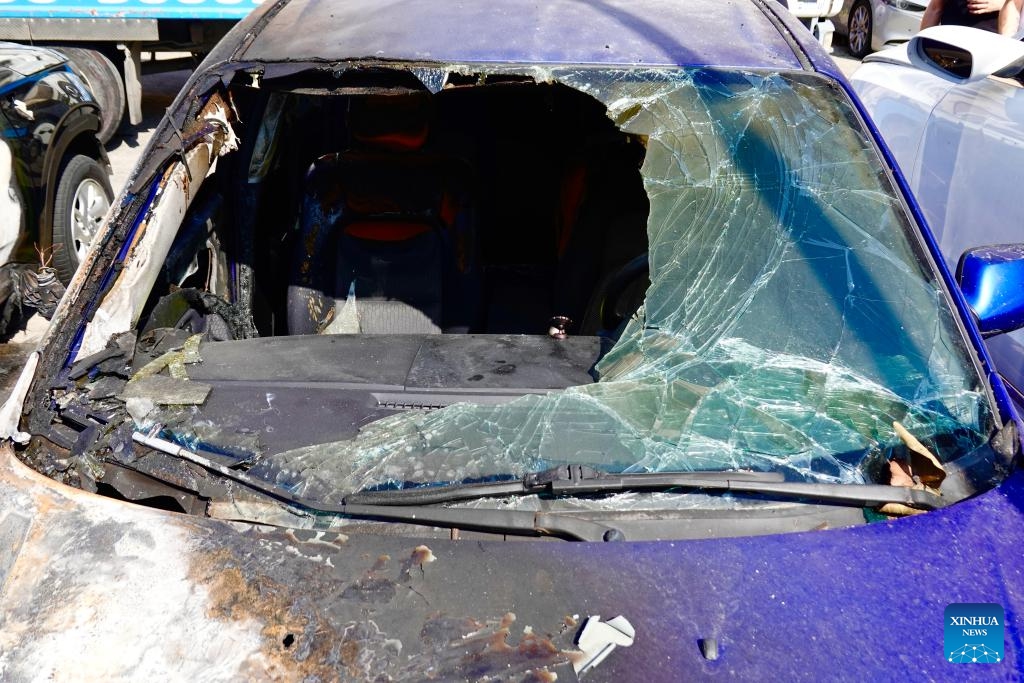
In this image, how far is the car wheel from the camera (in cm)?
998

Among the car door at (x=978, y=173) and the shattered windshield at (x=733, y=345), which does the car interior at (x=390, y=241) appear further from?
the car door at (x=978, y=173)

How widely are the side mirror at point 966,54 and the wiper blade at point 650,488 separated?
2.72 metres

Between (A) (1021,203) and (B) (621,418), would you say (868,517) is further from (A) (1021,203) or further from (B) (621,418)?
(A) (1021,203)

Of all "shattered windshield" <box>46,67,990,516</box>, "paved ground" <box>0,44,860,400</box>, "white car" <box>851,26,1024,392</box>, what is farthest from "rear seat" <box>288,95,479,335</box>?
"white car" <box>851,26,1024,392</box>

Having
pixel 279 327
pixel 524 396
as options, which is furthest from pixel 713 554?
pixel 279 327

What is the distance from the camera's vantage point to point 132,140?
7336 mm

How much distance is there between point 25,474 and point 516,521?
0.88 m

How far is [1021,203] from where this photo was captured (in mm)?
3424

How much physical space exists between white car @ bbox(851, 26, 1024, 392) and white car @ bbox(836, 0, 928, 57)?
515 cm

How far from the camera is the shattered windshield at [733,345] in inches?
63.8

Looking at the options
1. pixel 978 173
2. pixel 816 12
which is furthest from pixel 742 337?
pixel 816 12

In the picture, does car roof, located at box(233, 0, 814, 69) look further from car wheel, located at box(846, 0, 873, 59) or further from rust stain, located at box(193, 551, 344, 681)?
car wheel, located at box(846, 0, 873, 59)

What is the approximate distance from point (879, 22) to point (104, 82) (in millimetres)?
8180

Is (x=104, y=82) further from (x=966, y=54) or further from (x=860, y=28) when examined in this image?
(x=860, y=28)
